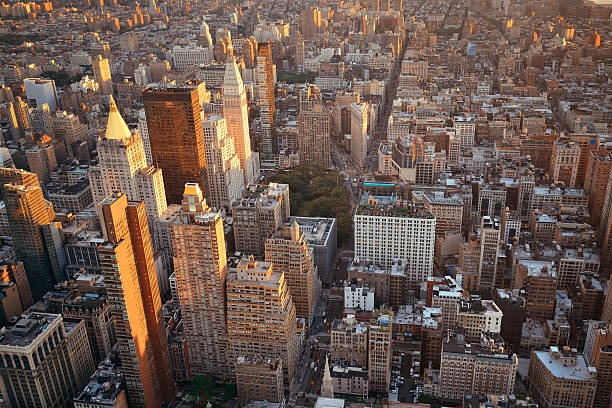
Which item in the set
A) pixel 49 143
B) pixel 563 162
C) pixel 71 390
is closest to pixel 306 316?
pixel 71 390

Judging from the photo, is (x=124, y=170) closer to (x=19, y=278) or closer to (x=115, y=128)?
(x=115, y=128)

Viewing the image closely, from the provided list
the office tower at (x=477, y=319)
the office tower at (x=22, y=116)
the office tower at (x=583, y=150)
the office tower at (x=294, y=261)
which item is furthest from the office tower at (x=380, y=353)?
the office tower at (x=22, y=116)

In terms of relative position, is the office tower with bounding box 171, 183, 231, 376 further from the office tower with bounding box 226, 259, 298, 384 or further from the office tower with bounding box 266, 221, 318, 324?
the office tower with bounding box 266, 221, 318, 324

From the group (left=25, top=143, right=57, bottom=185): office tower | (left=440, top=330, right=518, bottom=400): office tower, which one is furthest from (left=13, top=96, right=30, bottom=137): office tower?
(left=440, top=330, right=518, bottom=400): office tower

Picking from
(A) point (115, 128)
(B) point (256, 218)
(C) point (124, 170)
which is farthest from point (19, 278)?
(B) point (256, 218)

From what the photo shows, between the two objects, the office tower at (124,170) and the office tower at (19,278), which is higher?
the office tower at (124,170)

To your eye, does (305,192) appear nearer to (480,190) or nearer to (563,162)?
(480,190)

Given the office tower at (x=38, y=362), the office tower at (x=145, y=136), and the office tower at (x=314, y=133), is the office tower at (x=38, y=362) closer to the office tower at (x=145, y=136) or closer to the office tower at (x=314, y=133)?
the office tower at (x=145, y=136)

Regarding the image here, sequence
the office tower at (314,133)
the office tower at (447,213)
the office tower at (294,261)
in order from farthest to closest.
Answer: the office tower at (314,133) → the office tower at (447,213) → the office tower at (294,261)
